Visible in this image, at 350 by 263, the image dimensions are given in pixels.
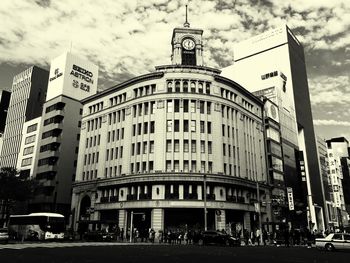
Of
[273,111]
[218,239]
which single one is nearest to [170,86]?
[218,239]

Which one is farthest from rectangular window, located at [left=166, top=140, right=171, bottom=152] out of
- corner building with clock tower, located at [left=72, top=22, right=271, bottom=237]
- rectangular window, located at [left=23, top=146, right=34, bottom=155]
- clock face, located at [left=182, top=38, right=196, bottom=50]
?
rectangular window, located at [left=23, top=146, right=34, bottom=155]

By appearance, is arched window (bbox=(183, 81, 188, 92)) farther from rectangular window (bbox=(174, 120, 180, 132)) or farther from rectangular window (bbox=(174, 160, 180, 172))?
rectangular window (bbox=(174, 160, 180, 172))

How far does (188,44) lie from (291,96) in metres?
34.8

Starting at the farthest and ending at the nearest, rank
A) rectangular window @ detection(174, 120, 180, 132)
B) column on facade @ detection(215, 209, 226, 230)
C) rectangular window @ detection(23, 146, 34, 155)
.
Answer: rectangular window @ detection(23, 146, 34, 155)
rectangular window @ detection(174, 120, 180, 132)
column on facade @ detection(215, 209, 226, 230)

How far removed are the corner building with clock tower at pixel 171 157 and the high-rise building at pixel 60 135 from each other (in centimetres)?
1144

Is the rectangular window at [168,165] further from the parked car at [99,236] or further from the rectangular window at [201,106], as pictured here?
the parked car at [99,236]

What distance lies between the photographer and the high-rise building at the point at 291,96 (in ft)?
249

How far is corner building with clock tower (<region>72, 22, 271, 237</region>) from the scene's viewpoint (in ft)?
151

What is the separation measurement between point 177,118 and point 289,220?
36648 millimetres

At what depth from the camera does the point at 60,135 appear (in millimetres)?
70188

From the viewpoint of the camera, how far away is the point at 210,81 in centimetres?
5231

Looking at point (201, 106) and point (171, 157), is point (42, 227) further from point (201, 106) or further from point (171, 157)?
point (201, 106)

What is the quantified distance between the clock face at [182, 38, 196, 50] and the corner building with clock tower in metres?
17.0

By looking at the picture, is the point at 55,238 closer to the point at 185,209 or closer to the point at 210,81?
the point at 185,209
